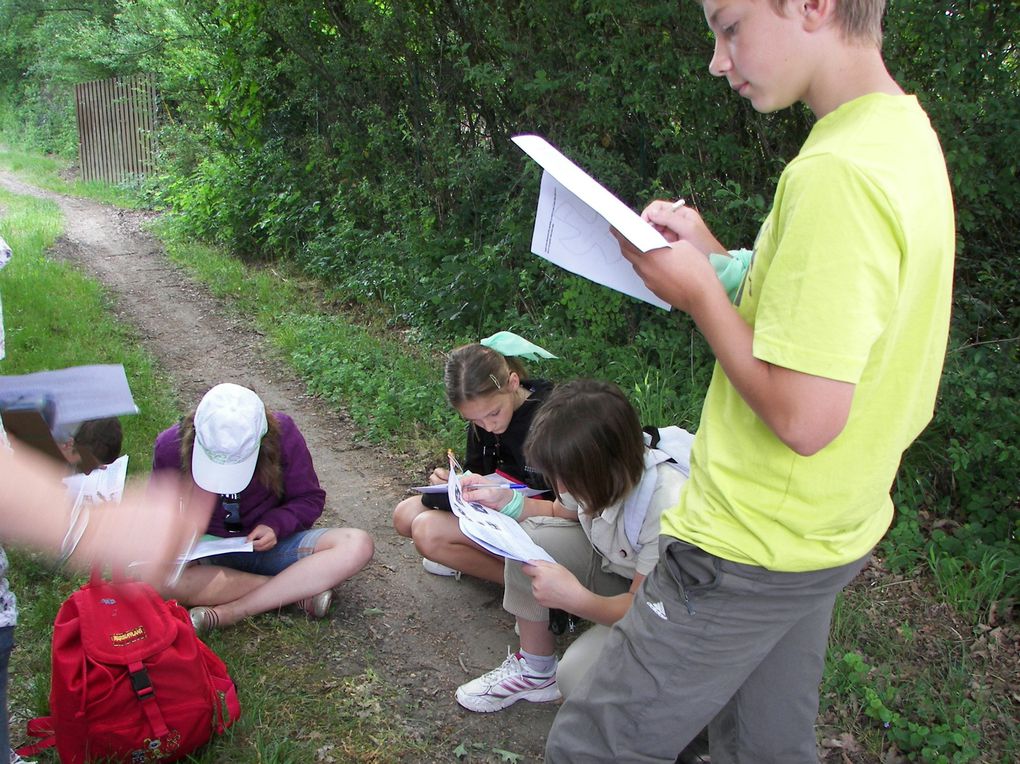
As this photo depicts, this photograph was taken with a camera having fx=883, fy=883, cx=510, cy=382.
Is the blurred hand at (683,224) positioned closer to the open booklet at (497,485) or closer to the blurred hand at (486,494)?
the blurred hand at (486,494)

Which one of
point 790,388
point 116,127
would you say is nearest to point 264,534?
point 790,388

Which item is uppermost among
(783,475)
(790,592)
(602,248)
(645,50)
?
(645,50)

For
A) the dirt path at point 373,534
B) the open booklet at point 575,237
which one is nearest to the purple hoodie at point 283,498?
the dirt path at point 373,534

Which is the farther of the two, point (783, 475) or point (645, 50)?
point (645, 50)

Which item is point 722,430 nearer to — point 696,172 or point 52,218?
point 696,172

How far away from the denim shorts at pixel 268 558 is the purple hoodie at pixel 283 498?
0.17ft

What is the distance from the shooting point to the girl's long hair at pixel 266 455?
3.07 m

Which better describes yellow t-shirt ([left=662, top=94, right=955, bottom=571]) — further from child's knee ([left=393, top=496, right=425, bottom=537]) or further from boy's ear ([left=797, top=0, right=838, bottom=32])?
child's knee ([left=393, top=496, right=425, bottom=537])

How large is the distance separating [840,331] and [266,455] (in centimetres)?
234

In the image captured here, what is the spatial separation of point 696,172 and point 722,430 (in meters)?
3.42

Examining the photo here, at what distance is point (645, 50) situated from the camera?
4.69 m

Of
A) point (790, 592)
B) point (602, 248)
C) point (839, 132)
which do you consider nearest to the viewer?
point (839, 132)

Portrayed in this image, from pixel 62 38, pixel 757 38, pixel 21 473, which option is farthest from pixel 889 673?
pixel 62 38

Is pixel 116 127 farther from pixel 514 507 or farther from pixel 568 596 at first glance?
pixel 568 596
